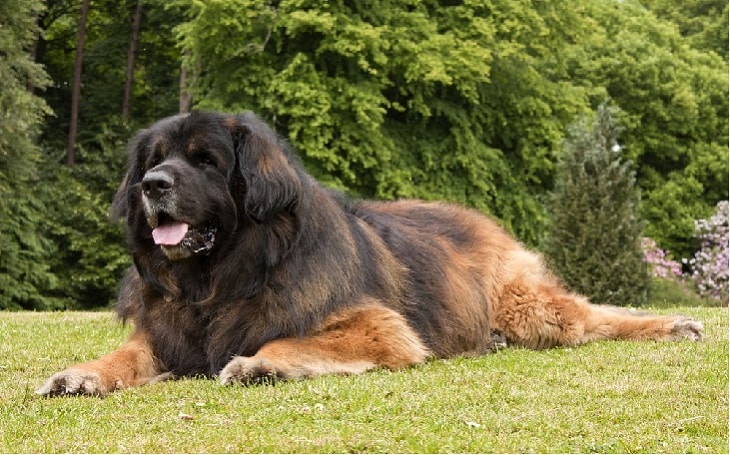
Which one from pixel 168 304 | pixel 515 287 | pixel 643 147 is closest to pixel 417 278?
pixel 515 287

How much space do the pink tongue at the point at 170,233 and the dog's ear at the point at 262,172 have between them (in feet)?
1.46

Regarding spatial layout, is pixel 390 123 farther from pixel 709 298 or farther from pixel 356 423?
pixel 356 423

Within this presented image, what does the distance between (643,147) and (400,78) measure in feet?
42.4

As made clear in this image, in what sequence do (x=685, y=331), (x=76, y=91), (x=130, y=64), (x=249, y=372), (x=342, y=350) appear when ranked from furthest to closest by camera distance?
(x=130, y=64) < (x=76, y=91) < (x=685, y=331) < (x=342, y=350) < (x=249, y=372)

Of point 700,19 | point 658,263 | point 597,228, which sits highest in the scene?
point 700,19

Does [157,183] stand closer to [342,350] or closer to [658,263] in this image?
[342,350]

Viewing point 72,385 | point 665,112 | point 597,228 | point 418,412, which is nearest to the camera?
point 418,412

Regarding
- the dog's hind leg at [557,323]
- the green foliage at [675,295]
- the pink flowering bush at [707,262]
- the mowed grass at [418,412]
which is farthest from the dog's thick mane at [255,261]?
the pink flowering bush at [707,262]

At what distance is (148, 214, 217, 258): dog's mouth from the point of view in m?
6.02

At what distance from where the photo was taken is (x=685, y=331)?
313 inches

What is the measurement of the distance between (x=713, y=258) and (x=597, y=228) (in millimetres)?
11385

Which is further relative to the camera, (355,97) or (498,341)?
(355,97)

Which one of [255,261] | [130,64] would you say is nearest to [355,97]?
[130,64]

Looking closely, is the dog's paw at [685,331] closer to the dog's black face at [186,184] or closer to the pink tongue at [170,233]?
the dog's black face at [186,184]
